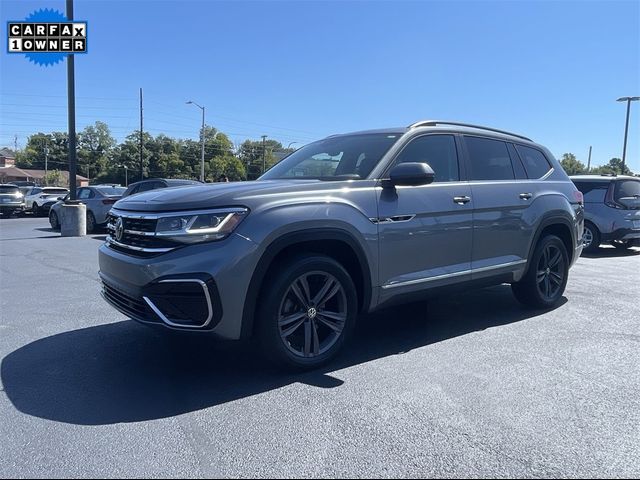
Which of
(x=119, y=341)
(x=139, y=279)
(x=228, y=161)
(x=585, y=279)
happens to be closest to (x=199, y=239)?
(x=139, y=279)

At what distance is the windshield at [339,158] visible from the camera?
4.38 meters

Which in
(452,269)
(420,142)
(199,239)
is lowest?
(452,269)

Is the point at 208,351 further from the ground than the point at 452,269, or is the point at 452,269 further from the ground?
the point at 452,269

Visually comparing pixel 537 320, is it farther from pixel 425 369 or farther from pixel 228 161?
pixel 228 161

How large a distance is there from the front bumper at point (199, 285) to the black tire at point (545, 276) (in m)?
3.52

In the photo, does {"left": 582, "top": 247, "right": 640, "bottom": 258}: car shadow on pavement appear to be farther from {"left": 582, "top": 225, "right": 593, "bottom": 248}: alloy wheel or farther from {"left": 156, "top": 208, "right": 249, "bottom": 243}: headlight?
{"left": 156, "top": 208, "right": 249, "bottom": 243}: headlight

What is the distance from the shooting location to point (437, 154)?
4.74 m

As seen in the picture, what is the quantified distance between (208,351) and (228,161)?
9302 centimetres

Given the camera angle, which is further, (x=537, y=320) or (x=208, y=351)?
(x=537, y=320)

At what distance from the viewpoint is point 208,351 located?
4.26 meters

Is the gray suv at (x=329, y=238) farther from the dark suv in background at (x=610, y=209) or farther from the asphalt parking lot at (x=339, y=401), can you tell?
the dark suv in background at (x=610, y=209)

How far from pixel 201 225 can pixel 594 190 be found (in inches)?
412

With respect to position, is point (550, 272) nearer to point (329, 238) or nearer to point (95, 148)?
point (329, 238)

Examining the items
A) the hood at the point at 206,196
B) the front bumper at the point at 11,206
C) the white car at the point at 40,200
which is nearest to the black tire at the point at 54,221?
the white car at the point at 40,200
